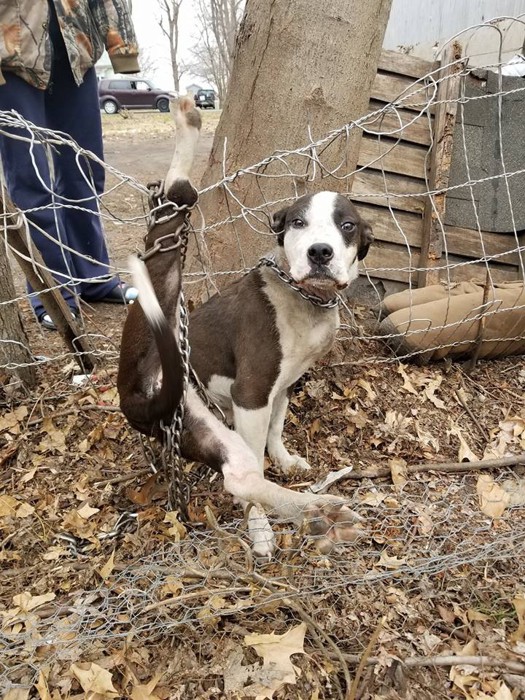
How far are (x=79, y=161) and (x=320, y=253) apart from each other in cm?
231

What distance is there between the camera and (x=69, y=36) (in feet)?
10.6

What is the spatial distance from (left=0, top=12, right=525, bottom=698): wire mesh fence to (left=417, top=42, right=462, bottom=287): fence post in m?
0.02

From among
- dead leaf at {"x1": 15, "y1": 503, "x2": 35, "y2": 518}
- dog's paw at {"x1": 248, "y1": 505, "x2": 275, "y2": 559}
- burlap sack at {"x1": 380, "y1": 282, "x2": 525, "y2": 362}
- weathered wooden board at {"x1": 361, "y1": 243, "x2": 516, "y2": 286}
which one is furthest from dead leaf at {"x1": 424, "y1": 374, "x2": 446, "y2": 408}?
dead leaf at {"x1": 15, "y1": 503, "x2": 35, "y2": 518}

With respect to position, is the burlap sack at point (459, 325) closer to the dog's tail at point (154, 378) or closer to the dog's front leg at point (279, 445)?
the dog's front leg at point (279, 445)

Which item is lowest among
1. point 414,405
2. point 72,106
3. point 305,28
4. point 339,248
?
point 414,405

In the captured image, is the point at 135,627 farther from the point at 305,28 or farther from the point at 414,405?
the point at 305,28

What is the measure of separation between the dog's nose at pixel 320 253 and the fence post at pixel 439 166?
86.1 inches

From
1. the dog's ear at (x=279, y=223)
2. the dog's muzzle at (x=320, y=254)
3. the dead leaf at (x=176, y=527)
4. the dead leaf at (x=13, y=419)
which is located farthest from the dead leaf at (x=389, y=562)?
the dead leaf at (x=13, y=419)

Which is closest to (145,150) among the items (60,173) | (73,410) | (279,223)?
(60,173)

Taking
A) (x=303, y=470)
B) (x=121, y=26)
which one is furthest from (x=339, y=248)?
(x=121, y=26)

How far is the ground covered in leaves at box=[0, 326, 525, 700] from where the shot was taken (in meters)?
1.75

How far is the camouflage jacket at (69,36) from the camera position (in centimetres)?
300

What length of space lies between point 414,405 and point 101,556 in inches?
75.9

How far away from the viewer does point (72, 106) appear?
368 cm
